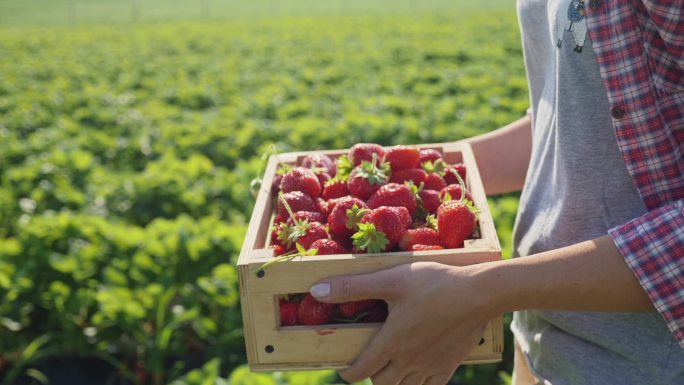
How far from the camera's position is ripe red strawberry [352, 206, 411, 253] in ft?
5.33

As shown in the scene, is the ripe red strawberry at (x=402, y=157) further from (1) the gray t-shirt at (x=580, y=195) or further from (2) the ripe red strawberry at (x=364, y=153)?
(1) the gray t-shirt at (x=580, y=195)

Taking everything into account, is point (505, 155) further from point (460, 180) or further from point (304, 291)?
point (304, 291)

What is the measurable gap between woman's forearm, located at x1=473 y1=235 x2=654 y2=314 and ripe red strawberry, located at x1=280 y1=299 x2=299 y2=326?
47cm

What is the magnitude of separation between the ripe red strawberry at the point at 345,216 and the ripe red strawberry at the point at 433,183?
247 millimetres

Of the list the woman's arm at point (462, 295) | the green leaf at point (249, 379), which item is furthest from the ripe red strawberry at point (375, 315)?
the green leaf at point (249, 379)

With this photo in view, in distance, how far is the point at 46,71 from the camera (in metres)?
12.5

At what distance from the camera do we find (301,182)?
1.94 meters

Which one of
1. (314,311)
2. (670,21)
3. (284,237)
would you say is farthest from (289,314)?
(670,21)

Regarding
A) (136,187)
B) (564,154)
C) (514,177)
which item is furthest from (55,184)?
(564,154)

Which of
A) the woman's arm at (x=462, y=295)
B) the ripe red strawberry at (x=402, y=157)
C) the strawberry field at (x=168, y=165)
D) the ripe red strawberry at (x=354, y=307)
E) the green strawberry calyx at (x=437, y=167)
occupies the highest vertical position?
the ripe red strawberry at (x=402, y=157)

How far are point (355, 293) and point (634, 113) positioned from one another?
66 cm

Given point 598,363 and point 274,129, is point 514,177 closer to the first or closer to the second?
point 598,363

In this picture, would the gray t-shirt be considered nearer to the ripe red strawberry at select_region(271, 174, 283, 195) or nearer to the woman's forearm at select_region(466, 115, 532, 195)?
the woman's forearm at select_region(466, 115, 532, 195)

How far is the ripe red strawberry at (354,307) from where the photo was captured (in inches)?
65.4
